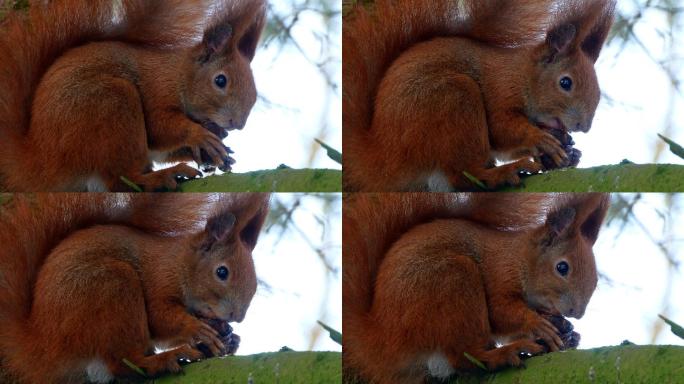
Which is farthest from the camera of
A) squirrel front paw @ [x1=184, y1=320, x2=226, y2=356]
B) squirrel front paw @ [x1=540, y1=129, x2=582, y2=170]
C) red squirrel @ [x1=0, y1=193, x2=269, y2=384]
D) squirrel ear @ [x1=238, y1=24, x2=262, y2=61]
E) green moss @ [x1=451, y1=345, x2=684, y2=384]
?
squirrel ear @ [x1=238, y1=24, x2=262, y2=61]

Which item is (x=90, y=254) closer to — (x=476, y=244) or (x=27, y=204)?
(x=27, y=204)

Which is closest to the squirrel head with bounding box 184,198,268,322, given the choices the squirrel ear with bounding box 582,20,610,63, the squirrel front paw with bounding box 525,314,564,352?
the squirrel front paw with bounding box 525,314,564,352

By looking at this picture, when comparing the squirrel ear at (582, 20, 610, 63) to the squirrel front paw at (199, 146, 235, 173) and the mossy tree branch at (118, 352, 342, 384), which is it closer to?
the squirrel front paw at (199, 146, 235, 173)

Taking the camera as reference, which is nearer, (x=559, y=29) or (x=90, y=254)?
(x=90, y=254)

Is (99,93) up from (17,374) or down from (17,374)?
up

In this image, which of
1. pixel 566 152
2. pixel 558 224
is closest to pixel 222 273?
pixel 558 224

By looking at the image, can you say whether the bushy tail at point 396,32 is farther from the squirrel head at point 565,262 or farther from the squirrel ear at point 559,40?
the squirrel head at point 565,262

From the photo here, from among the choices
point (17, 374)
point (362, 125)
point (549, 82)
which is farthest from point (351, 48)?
point (17, 374)
